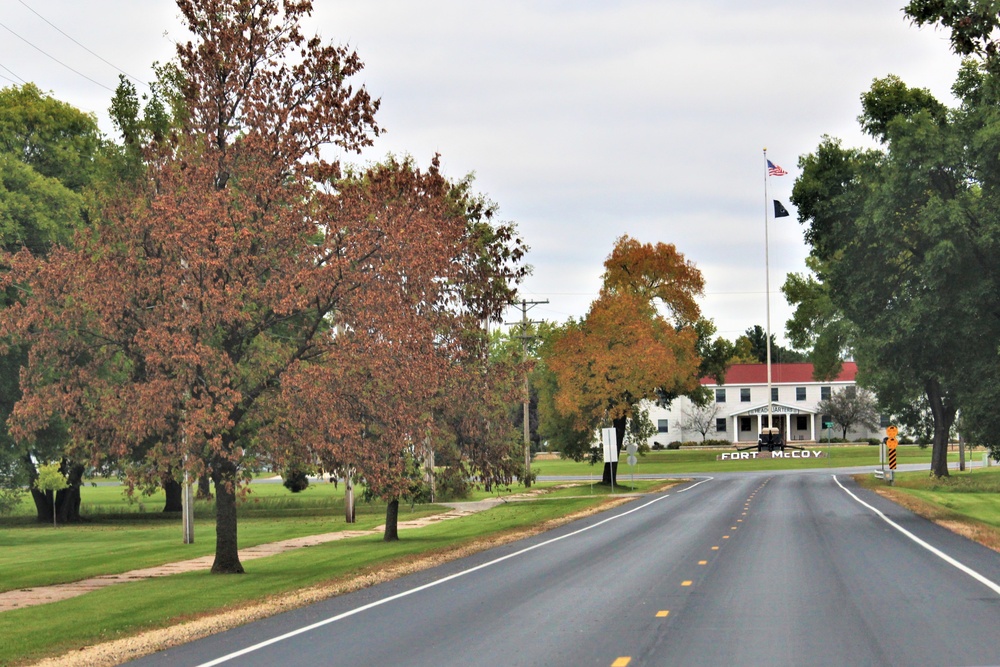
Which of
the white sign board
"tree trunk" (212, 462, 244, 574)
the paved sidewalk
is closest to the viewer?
the paved sidewalk

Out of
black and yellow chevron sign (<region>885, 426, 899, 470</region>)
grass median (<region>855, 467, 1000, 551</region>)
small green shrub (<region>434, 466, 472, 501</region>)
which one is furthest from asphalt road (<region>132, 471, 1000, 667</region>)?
black and yellow chevron sign (<region>885, 426, 899, 470</region>)

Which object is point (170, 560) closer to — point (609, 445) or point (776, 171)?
point (609, 445)

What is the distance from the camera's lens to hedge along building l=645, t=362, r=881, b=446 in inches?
4956

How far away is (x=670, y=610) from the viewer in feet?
50.4

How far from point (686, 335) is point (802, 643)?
61.4 m

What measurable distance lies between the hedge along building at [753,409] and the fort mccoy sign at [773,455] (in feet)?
77.2

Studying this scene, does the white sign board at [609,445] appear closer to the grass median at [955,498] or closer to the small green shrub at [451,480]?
the grass median at [955,498]

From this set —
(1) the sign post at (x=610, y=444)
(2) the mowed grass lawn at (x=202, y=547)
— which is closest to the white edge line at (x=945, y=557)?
(2) the mowed grass lawn at (x=202, y=547)

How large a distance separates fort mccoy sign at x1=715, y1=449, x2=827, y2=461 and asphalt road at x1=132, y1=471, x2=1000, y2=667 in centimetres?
7058

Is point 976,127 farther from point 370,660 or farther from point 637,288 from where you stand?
point 637,288

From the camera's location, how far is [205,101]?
79.6 feet

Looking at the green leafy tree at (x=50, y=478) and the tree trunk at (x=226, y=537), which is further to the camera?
the green leafy tree at (x=50, y=478)

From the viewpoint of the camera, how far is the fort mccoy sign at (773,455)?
98000 mm

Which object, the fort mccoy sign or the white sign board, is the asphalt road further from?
the fort mccoy sign
